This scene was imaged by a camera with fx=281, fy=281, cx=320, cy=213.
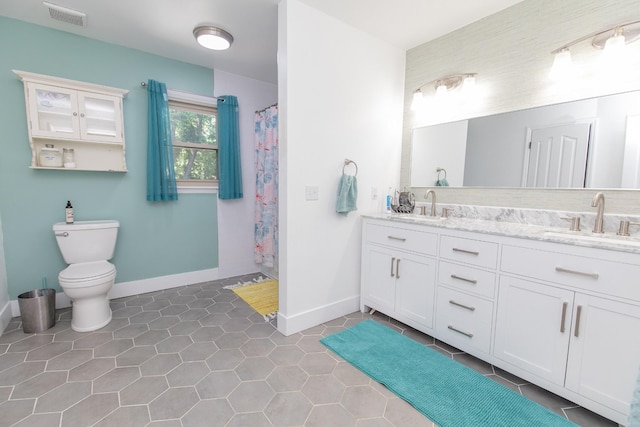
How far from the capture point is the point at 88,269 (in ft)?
7.36

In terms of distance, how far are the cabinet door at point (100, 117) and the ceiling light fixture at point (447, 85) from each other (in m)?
2.72

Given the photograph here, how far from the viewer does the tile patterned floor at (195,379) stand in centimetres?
141

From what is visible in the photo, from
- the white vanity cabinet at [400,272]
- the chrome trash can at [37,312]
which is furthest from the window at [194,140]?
the white vanity cabinet at [400,272]

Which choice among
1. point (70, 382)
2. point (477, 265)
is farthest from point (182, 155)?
point (477, 265)

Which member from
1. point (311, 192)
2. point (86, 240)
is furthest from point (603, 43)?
point (86, 240)

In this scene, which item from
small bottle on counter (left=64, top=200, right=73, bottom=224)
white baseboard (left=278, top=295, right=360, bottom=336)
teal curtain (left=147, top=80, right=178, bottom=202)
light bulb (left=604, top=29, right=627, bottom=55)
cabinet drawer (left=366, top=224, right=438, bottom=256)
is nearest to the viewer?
light bulb (left=604, top=29, right=627, bottom=55)

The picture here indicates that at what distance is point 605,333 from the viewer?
134 centimetres

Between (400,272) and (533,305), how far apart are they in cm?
87

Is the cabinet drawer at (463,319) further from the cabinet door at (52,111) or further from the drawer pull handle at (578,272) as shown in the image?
the cabinet door at (52,111)

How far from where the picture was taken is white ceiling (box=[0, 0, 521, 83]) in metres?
2.03

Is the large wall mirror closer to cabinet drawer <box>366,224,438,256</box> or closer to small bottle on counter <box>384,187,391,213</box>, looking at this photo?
small bottle on counter <box>384,187,391,213</box>

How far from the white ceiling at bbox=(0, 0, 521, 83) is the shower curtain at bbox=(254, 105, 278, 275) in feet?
2.52

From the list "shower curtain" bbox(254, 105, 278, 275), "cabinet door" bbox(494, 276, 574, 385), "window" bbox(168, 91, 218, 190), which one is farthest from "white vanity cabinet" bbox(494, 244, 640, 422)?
"window" bbox(168, 91, 218, 190)

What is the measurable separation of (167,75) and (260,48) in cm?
104
